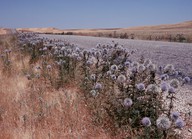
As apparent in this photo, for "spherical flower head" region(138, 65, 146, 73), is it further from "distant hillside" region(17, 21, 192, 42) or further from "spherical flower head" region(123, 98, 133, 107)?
"distant hillside" region(17, 21, 192, 42)

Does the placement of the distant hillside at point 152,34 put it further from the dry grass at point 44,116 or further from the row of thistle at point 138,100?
the row of thistle at point 138,100

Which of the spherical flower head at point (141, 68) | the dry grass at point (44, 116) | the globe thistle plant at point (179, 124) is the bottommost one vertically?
the dry grass at point (44, 116)

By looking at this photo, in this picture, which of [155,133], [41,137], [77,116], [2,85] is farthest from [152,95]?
[2,85]

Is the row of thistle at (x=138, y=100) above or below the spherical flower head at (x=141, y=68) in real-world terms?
below

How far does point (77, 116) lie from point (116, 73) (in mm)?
1354

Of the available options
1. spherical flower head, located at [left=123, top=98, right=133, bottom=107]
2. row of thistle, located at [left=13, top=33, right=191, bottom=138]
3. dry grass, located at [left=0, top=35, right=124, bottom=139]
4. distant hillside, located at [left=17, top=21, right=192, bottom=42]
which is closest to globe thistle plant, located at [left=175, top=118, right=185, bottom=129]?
row of thistle, located at [left=13, top=33, right=191, bottom=138]

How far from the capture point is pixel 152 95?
4.48 metres

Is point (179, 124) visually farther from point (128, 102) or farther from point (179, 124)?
point (128, 102)

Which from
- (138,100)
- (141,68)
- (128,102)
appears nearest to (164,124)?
(128,102)

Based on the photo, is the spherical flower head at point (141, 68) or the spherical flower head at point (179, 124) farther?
the spherical flower head at point (141, 68)

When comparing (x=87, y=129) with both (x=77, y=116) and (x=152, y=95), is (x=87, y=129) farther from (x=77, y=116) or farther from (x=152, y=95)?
(x=152, y=95)

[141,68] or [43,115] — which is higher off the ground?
[141,68]

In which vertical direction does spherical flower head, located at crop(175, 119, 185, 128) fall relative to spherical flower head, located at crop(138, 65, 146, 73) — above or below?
below

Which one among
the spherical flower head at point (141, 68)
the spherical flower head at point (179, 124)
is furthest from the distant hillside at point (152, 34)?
the spherical flower head at point (179, 124)
